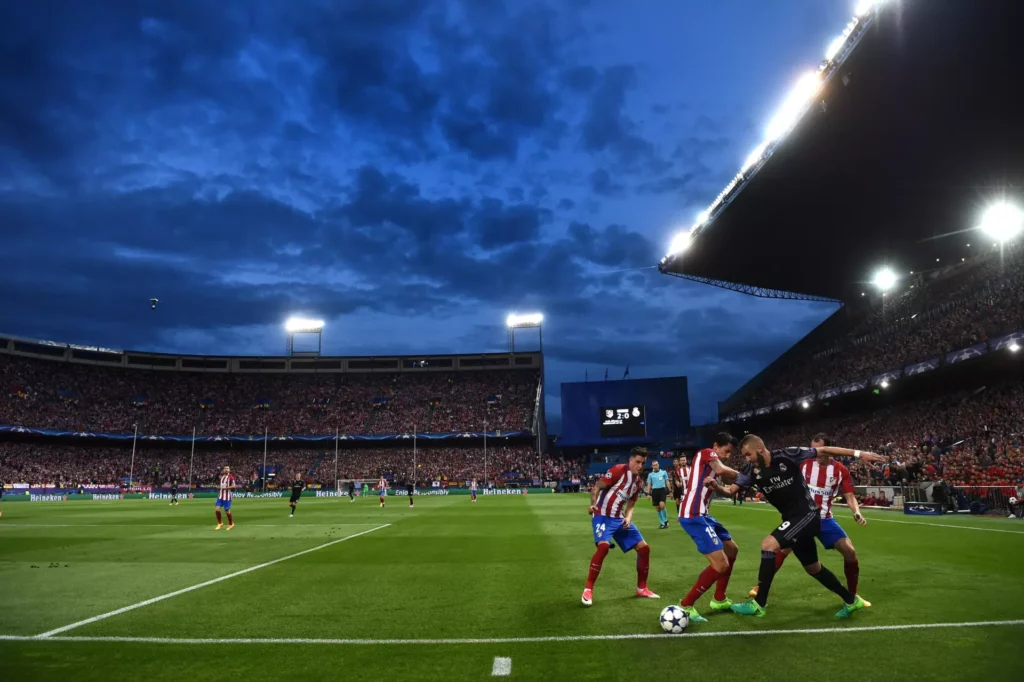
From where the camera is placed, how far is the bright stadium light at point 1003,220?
119ft

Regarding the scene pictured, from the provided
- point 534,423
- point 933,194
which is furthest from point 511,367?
point 933,194

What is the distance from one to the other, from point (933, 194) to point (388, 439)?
2310 inches

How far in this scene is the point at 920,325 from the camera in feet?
143

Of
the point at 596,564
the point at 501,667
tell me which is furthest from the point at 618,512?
the point at 501,667

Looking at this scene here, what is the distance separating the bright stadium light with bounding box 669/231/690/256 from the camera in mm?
44094

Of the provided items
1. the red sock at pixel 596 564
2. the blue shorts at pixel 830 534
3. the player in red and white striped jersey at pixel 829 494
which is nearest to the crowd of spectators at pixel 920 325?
the player in red and white striped jersey at pixel 829 494

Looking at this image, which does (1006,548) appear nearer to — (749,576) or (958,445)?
(749,576)

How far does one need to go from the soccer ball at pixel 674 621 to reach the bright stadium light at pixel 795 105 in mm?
26966

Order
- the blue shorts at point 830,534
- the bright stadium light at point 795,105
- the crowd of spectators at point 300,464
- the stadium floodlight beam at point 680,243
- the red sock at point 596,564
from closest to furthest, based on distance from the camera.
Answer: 1. the blue shorts at point 830,534
2. the red sock at point 596,564
3. the bright stadium light at point 795,105
4. the stadium floodlight beam at point 680,243
5. the crowd of spectators at point 300,464

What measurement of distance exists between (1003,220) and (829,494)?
38330 millimetres

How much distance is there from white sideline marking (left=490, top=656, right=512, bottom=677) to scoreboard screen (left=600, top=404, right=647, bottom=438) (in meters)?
64.4

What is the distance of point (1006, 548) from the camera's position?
1382 cm

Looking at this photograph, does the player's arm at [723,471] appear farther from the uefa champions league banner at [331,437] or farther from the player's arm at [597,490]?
the uefa champions league banner at [331,437]

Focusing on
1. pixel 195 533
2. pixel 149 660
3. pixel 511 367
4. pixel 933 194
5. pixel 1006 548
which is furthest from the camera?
pixel 511 367
